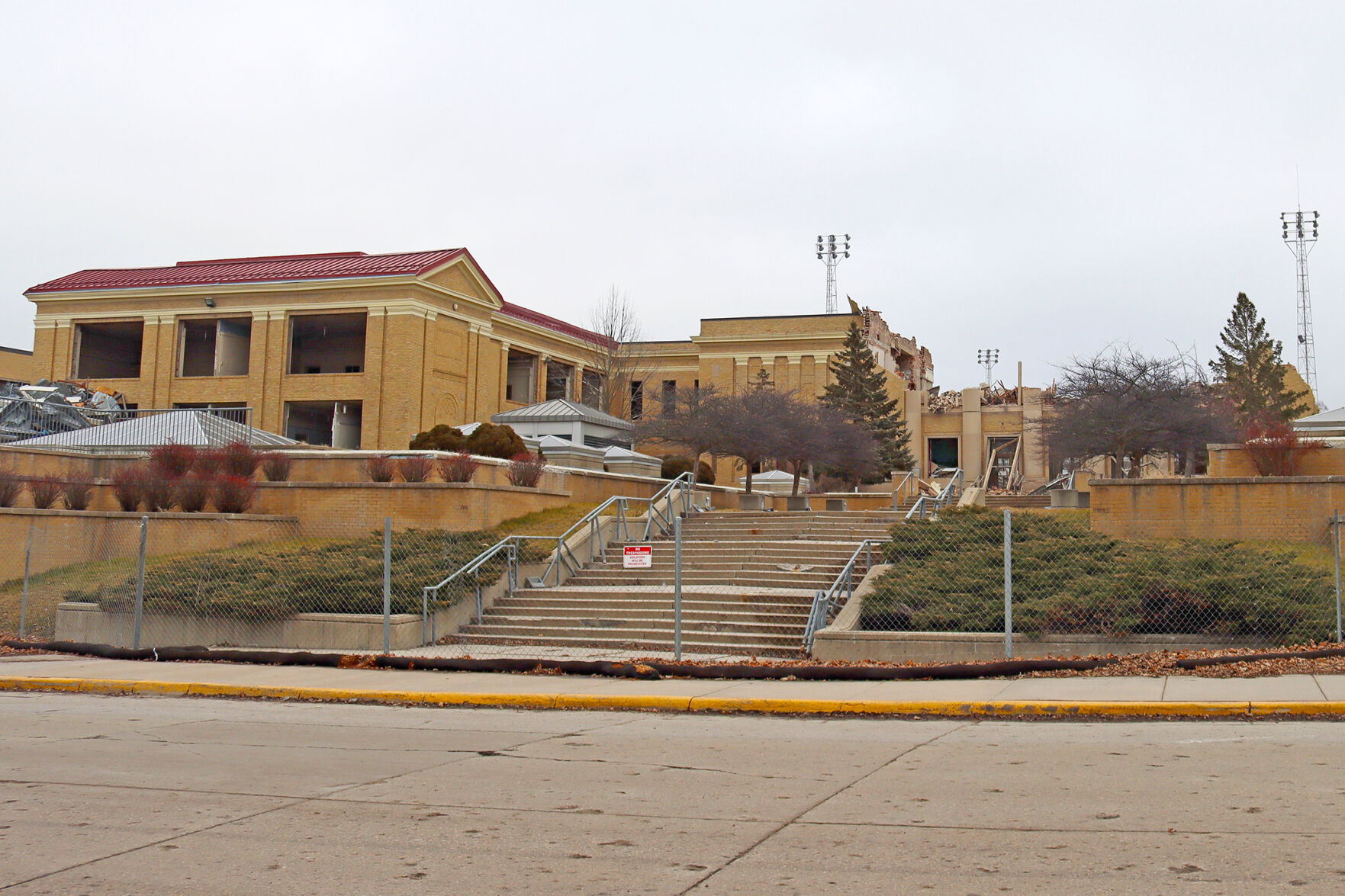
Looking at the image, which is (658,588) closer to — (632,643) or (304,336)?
(632,643)

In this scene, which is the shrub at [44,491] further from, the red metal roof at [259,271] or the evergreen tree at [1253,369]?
the evergreen tree at [1253,369]

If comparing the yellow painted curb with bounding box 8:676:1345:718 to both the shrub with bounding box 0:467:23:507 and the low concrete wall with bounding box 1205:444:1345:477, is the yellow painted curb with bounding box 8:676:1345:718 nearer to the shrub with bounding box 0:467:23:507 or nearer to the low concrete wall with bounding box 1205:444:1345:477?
the shrub with bounding box 0:467:23:507

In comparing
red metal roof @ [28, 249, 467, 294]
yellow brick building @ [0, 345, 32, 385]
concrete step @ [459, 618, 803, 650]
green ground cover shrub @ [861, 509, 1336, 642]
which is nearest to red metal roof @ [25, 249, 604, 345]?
red metal roof @ [28, 249, 467, 294]

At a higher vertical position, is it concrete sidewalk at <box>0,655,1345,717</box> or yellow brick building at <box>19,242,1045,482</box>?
yellow brick building at <box>19,242,1045,482</box>

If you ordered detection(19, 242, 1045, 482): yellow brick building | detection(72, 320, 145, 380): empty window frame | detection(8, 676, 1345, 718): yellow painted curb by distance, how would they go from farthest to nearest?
detection(72, 320, 145, 380): empty window frame < detection(19, 242, 1045, 482): yellow brick building < detection(8, 676, 1345, 718): yellow painted curb

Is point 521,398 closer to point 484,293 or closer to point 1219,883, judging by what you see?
point 484,293

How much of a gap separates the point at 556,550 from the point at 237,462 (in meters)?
8.31

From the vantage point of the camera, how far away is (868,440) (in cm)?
4162

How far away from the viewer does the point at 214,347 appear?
2189 inches

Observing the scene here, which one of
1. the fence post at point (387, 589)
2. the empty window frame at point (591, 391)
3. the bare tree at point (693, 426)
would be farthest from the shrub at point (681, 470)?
the fence post at point (387, 589)

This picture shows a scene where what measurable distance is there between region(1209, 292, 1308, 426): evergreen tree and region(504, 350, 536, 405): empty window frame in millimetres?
32703

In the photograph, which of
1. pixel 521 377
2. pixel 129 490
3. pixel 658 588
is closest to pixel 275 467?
pixel 129 490

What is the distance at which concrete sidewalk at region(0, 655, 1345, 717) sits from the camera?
1052 cm

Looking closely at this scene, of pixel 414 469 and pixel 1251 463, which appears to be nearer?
pixel 1251 463
